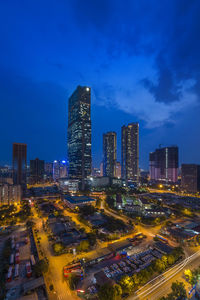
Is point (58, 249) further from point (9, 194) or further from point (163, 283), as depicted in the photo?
point (9, 194)

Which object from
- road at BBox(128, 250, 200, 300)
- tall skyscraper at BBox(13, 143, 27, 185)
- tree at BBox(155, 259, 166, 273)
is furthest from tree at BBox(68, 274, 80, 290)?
tall skyscraper at BBox(13, 143, 27, 185)

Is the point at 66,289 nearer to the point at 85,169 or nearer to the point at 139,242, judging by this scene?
the point at 139,242

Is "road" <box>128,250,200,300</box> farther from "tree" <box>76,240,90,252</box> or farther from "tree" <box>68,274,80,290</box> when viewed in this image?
"tree" <box>76,240,90,252</box>

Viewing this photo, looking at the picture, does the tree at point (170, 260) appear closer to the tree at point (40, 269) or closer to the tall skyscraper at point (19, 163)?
the tree at point (40, 269)

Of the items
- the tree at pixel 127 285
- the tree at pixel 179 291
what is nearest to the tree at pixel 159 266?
the tree at pixel 179 291

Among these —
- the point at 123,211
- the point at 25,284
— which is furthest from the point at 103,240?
the point at 123,211

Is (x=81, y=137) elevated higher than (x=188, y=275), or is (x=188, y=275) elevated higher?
(x=81, y=137)

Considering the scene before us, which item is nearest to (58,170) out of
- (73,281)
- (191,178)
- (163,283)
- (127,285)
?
(191,178)

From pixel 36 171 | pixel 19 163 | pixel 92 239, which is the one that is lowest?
pixel 92 239
